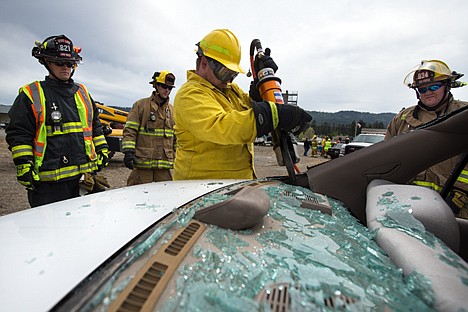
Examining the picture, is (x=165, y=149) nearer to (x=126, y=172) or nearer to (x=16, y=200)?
(x=16, y=200)

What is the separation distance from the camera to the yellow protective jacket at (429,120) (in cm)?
231

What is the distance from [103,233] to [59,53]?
7.91ft

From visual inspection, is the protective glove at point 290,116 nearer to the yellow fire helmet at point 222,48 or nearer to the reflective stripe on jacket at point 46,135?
the yellow fire helmet at point 222,48

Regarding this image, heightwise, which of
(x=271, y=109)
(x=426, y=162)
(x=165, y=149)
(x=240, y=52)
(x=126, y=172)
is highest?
(x=240, y=52)

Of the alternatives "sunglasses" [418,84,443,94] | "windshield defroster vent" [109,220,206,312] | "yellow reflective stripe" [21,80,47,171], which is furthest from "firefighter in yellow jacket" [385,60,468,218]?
"yellow reflective stripe" [21,80,47,171]

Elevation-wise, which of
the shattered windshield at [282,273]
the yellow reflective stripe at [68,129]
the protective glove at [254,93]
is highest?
the protective glove at [254,93]

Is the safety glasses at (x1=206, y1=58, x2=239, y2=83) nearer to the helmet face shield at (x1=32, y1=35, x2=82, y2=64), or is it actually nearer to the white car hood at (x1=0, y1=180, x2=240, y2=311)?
the white car hood at (x1=0, y1=180, x2=240, y2=311)

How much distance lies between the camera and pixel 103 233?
0.68 metres

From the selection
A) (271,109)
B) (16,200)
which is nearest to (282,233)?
(271,109)

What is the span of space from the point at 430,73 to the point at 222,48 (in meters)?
2.05

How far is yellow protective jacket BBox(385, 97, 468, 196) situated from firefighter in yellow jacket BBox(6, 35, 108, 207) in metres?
3.04

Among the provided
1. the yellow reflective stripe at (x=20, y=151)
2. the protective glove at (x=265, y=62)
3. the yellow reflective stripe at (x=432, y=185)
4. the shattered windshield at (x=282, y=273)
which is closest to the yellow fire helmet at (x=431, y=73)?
the yellow reflective stripe at (x=432, y=185)

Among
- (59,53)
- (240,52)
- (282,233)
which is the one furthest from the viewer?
(59,53)

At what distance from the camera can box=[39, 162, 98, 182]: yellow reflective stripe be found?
2350 mm
